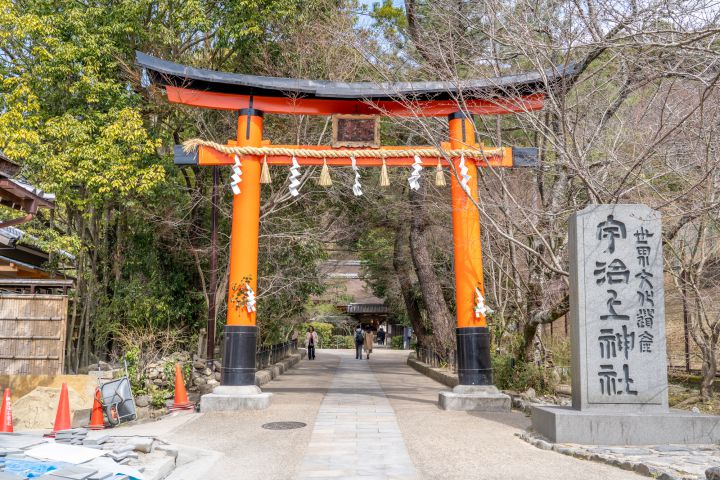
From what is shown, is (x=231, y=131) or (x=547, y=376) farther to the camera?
(x=231, y=131)

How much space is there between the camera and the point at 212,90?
38.0 feet

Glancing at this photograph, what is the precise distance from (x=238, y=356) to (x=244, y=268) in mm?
1675

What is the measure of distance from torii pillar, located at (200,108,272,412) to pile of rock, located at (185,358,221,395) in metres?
2.50

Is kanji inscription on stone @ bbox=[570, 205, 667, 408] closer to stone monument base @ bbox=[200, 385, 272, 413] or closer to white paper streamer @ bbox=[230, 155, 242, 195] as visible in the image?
stone monument base @ bbox=[200, 385, 272, 413]

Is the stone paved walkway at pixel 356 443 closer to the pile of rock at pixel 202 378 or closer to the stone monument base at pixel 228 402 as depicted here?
the stone monument base at pixel 228 402

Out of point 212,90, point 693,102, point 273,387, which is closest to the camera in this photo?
point 693,102

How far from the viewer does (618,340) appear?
8.16m

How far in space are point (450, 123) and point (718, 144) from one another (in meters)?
4.73

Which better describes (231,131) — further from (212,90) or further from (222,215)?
(212,90)

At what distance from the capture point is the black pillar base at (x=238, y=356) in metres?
11.0

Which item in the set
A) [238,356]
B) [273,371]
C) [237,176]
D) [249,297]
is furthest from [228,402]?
[273,371]

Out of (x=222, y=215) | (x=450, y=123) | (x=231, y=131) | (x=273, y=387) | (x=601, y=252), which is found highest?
(x=231, y=131)

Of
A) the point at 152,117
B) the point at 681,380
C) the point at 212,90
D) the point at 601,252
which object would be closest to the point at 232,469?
the point at 601,252

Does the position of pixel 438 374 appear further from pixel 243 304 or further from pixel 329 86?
pixel 329 86
